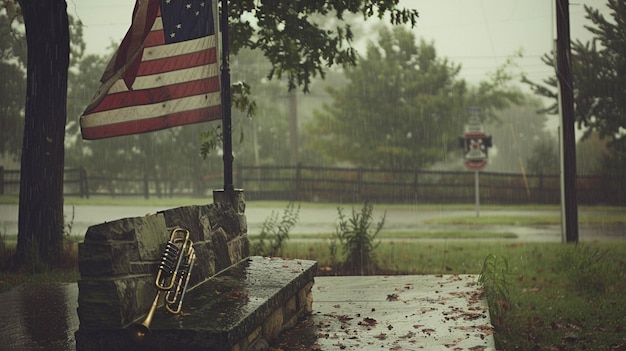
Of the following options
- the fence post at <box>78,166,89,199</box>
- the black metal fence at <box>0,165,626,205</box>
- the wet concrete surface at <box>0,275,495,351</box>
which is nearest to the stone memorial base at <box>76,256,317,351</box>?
the wet concrete surface at <box>0,275,495,351</box>

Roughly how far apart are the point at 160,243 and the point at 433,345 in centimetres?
240

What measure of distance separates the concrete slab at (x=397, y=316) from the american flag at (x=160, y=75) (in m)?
2.34

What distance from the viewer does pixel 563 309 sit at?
8.97m

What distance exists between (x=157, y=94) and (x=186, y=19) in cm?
80

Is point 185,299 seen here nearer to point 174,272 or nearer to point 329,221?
point 174,272

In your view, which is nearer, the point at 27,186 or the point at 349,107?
the point at 27,186

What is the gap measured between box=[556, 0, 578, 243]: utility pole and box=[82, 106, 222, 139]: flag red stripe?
8.78 m

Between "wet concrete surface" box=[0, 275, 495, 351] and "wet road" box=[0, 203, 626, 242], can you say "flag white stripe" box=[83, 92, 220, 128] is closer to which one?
"wet concrete surface" box=[0, 275, 495, 351]

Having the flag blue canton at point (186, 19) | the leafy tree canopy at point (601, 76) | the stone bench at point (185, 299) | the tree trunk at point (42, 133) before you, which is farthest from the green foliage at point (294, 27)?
the leafy tree canopy at point (601, 76)

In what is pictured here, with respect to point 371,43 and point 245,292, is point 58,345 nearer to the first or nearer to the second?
point 245,292

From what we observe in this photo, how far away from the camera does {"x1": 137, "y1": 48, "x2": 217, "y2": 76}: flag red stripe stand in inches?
283

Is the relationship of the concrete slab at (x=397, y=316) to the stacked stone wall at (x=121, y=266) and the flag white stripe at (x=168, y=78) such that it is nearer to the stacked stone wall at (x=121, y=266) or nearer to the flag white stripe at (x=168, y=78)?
the stacked stone wall at (x=121, y=266)

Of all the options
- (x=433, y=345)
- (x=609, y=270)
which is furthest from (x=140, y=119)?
(x=609, y=270)

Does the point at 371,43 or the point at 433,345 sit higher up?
the point at 371,43
